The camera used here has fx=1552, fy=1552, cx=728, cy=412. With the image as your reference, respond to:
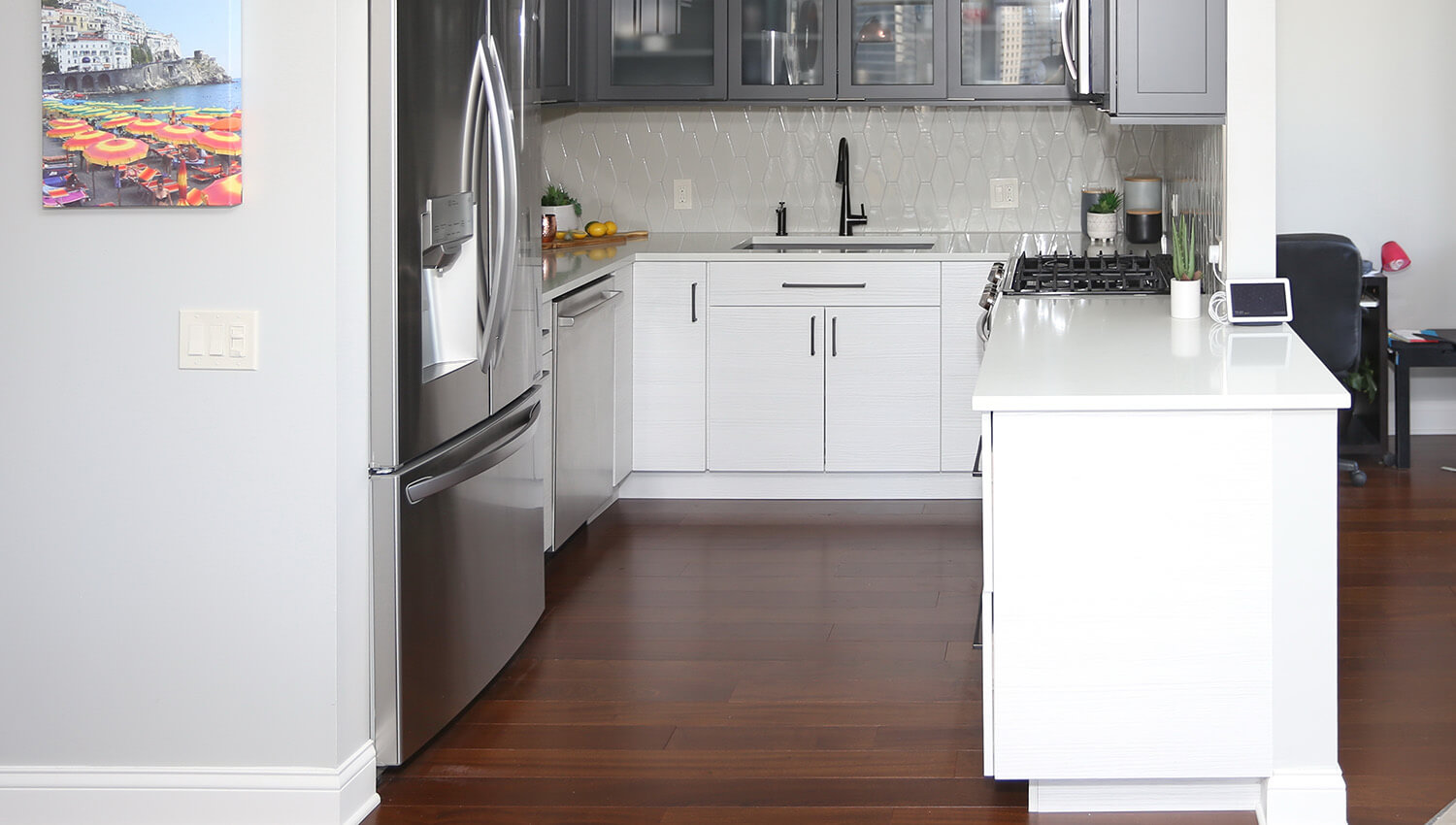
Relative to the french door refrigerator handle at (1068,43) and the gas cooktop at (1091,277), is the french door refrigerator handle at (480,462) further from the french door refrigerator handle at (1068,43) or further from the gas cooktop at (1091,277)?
the french door refrigerator handle at (1068,43)

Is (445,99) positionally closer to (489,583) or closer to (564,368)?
(489,583)

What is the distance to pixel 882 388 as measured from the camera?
514 centimetres

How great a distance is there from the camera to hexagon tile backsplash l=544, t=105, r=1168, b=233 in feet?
18.3

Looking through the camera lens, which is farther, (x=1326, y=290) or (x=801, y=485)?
(x=801, y=485)

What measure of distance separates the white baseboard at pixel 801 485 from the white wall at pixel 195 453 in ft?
8.62

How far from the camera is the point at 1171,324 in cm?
346

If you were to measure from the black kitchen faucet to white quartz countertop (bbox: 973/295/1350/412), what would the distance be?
193 centimetres

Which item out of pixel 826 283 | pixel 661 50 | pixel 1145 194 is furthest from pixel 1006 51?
pixel 661 50

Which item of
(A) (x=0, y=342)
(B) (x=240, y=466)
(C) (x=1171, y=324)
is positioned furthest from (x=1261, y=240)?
(A) (x=0, y=342)

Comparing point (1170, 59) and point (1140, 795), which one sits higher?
point (1170, 59)

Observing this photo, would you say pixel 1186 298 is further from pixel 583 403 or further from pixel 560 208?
pixel 560 208

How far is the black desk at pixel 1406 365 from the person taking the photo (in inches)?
216

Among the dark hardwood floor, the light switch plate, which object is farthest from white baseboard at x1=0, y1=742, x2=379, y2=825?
the light switch plate

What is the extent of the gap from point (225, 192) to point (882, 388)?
2902mm
